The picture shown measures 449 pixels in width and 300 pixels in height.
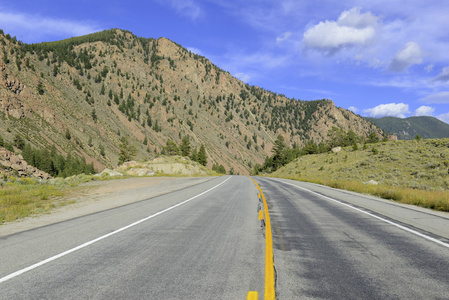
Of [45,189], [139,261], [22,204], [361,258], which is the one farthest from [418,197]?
[45,189]

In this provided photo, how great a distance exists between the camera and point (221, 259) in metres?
4.38

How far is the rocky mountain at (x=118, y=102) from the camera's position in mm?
85562

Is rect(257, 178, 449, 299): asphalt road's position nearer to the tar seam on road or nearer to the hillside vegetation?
the tar seam on road

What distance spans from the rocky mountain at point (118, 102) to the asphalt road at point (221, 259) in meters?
83.5

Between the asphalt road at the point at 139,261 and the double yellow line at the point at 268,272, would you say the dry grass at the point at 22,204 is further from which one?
the double yellow line at the point at 268,272

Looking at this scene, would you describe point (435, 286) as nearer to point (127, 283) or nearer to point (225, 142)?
point (127, 283)

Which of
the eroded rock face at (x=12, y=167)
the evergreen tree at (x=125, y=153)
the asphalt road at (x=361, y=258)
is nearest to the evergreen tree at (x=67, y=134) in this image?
the evergreen tree at (x=125, y=153)

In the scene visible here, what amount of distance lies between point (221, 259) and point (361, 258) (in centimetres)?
249

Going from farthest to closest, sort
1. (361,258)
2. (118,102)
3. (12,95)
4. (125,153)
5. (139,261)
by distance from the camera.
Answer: (118,102)
(125,153)
(12,95)
(361,258)
(139,261)

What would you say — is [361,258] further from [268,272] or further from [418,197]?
[418,197]

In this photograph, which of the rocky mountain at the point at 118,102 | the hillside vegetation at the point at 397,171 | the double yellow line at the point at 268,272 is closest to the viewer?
the double yellow line at the point at 268,272

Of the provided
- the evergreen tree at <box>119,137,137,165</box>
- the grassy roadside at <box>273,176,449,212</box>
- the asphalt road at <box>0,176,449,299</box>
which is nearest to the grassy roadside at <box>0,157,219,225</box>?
the asphalt road at <box>0,176,449,299</box>

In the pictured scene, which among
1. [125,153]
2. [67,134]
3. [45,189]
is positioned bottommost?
[45,189]

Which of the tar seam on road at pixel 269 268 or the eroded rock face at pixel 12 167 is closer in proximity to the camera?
the tar seam on road at pixel 269 268
